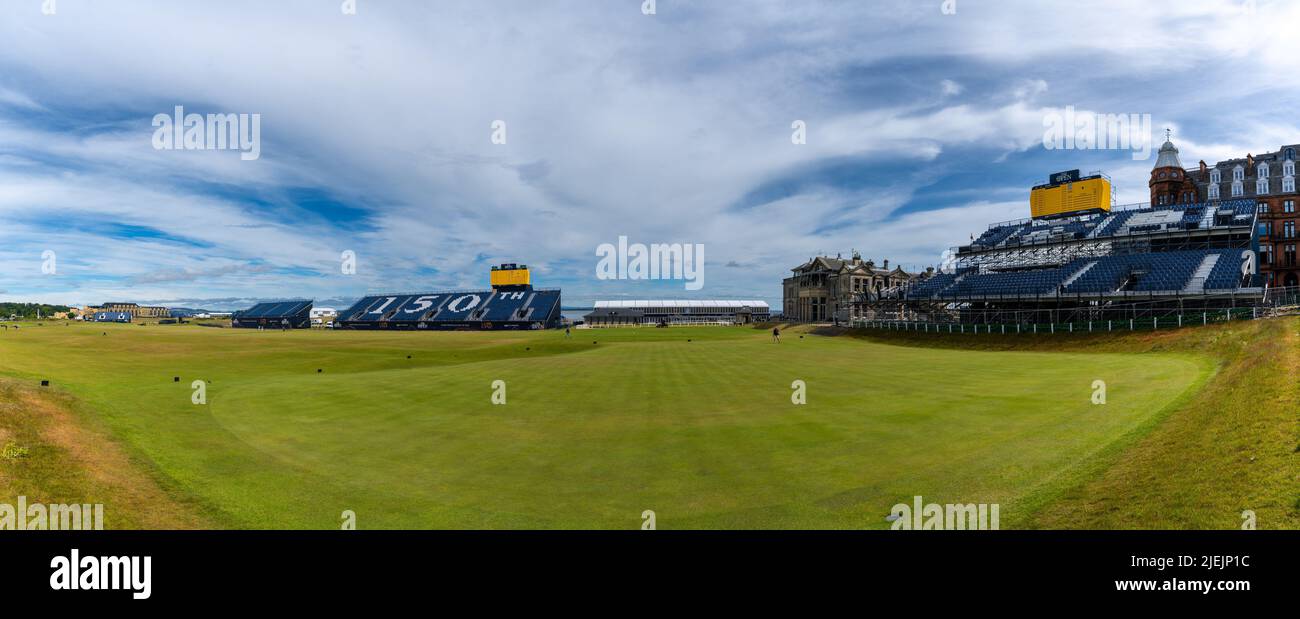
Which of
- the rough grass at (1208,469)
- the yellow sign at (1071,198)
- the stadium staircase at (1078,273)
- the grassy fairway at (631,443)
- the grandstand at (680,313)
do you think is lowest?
the grassy fairway at (631,443)

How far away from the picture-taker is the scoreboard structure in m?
93.2

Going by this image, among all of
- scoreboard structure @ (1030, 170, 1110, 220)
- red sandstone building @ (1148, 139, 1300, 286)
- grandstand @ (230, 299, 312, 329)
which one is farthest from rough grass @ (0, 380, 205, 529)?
grandstand @ (230, 299, 312, 329)

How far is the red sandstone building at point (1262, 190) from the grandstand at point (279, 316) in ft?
761

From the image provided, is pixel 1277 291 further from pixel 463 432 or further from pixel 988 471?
pixel 463 432

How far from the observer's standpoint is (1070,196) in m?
96.9

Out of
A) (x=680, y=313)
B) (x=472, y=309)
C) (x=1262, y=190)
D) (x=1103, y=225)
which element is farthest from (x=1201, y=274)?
(x=472, y=309)

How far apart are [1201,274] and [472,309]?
15565 cm

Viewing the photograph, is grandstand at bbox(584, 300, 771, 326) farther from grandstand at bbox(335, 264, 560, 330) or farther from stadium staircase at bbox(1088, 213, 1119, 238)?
stadium staircase at bbox(1088, 213, 1119, 238)

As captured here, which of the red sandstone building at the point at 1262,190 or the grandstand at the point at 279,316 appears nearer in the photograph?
the red sandstone building at the point at 1262,190

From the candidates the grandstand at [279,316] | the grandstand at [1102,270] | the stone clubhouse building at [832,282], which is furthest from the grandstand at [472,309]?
the grandstand at [1102,270]

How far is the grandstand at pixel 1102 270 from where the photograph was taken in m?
54.2

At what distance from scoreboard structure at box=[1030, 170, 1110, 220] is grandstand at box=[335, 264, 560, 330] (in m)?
123

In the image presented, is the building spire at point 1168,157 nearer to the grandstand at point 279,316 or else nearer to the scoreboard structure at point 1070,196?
the scoreboard structure at point 1070,196
